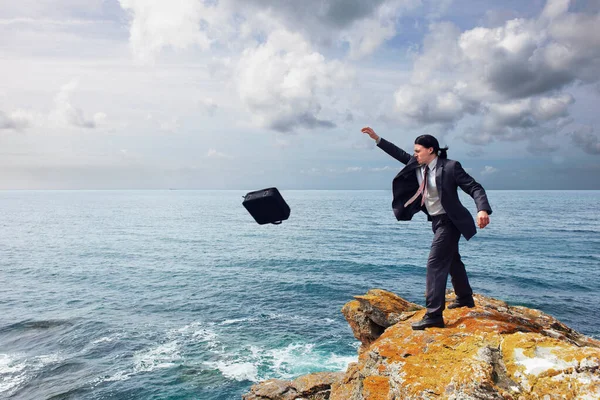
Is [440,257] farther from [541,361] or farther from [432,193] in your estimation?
[541,361]

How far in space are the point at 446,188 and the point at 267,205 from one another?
4.52 metres

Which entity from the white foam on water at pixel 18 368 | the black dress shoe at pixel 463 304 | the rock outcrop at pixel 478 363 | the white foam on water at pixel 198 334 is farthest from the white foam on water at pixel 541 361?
the white foam on water at pixel 18 368

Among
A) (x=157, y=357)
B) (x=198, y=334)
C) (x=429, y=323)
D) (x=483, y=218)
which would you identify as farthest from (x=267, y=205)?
(x=198, y=334)

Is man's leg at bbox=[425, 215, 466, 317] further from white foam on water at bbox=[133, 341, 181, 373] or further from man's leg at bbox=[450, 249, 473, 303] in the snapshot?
white foam on water at bbox=[133, 341, 181, 373]

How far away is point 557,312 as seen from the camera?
32.3 meters

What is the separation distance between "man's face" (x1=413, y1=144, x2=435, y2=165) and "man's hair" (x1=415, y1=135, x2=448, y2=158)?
6cm

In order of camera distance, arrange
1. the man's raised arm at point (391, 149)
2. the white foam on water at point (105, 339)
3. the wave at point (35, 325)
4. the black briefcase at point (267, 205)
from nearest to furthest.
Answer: the man's raised arm at point (391, 149)
the black briefcase at point (267, 205)
the white foam on water at point (105, 339)
the wave at point (35, 325)

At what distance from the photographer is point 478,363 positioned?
5570mm

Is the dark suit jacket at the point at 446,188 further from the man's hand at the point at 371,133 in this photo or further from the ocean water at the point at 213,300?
the ocean water at the point at 213,300

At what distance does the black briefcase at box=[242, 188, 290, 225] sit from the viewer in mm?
9398

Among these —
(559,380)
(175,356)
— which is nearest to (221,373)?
(175,356)

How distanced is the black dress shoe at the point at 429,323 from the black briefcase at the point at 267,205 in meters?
4.20

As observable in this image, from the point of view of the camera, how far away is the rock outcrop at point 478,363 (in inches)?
196

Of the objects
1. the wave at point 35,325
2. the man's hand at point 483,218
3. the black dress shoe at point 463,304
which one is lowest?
the wave at point 35,325
